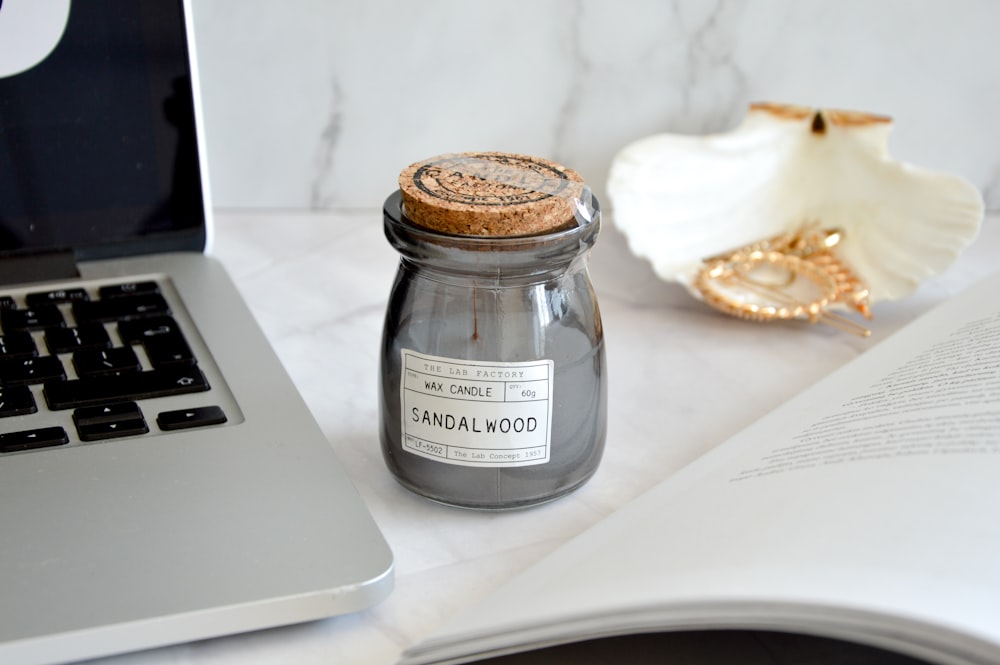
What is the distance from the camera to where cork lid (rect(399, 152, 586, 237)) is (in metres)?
0.40

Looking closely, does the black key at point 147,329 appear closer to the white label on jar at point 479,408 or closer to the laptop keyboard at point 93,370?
the laptop keyboard at point 93,370

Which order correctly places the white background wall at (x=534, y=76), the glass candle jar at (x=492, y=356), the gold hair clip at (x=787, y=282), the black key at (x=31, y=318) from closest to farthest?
the glass candle jar at (x=492, y=356) → the black key at (x=31, y=318) → the gold hair clip at (x=787, y=282) → the white background wall at (x=534, y=76)

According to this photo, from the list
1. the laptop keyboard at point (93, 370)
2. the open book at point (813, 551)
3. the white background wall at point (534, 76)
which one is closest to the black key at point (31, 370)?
the laptop keyboard at point (93, 370)

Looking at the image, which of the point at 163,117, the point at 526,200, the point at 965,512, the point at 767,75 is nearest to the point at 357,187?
the point at 163,117

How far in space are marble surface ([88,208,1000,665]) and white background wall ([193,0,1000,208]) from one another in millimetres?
61

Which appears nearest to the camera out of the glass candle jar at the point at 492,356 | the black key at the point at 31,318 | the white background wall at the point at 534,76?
the glass candle jar at the point at 492,356

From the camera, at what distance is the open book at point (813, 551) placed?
1.00 ft

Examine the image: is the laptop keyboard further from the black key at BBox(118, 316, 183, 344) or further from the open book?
the open book

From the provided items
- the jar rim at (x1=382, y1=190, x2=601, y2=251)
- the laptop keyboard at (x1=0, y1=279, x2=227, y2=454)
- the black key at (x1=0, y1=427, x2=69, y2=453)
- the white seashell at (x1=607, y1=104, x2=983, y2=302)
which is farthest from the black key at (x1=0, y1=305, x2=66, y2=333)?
the white seashell at (x1=607, y1=104, x2=983, y2=302)

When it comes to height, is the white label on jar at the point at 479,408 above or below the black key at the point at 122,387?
above

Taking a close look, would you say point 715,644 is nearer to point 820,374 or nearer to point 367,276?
point 820,374

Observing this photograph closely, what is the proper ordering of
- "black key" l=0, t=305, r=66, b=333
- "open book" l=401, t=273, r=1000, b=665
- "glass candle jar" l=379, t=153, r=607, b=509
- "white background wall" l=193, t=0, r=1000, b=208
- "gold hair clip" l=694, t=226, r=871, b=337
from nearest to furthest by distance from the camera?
"open book" l=401, t=273, r=1000, b=665 → "glass candle jar" l=379, t=153, r=607, b=509 → "black key" l=0, t=305, r=66, b=333 → "gold hair clip" l=694, t=226, r=871, b=337 → "white background wall" l=193, t=0, r=1000, b=208

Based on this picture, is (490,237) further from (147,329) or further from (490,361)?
(147,329)

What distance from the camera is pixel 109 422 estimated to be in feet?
1.46
